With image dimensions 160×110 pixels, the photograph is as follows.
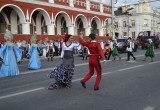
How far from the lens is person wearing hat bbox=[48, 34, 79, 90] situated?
8.81 metres

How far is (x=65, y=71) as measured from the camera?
8844 millimetres

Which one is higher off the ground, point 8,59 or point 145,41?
point 145,41

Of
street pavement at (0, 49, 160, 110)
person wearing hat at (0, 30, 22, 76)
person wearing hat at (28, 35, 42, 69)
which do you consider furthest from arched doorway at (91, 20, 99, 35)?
street pavement at (0, 49, 160, 110)

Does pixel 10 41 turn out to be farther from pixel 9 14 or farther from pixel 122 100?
pixel 9 14

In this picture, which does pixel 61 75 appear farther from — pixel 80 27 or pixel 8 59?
pixel 80 27

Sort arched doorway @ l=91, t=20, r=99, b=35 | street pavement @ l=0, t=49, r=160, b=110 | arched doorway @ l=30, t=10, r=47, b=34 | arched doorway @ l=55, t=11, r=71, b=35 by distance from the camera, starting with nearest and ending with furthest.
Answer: street pavement @ l=0, t=49, r=160, b=110, arched doorway @ l=30, t=10, r=47, b=34, arched doorway @ l=55, t=11, r=71, b=35, arched doorway @ l=91, t=20, r=99, b=35

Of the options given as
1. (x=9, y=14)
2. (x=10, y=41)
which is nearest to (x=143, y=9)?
(x=9, y=14)

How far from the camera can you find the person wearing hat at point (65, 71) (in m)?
8.81

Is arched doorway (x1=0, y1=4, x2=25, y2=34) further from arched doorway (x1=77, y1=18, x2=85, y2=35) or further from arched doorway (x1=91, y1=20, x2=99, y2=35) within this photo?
arched doorway (x1=91, y1=20, x2=99, y2=35)

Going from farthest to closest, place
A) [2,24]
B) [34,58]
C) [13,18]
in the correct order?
[13,18] < [2,24] < [34,58]

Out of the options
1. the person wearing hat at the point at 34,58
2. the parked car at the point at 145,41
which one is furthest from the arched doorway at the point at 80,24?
the person wearing hat at the point at 34,58

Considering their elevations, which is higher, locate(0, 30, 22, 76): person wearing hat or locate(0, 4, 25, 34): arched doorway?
locate(0, 4, 25, 34): arched doorway

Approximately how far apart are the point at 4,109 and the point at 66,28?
31.9 meters

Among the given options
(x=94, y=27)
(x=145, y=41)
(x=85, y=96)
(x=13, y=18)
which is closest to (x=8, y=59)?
(x=85, y=96)
